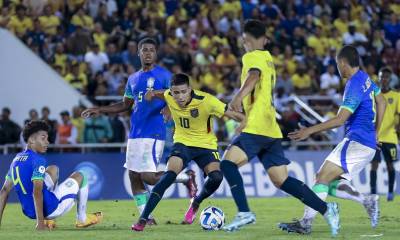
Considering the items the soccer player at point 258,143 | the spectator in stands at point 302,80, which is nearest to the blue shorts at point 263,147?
the soccer player at point 258,143

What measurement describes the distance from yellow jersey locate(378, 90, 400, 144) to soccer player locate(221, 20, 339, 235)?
7761mm

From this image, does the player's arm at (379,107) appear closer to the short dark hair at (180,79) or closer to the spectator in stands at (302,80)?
the short dark hair at (180,79)

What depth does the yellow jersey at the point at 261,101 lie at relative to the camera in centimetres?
1254

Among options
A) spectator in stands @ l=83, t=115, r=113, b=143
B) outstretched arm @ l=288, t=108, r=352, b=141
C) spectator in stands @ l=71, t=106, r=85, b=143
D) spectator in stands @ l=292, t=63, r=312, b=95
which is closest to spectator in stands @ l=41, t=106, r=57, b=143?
spectator in stands @ l=71, t=106, r=85, b=143

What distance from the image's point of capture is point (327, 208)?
489 inches

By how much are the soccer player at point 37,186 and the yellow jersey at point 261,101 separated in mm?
2467

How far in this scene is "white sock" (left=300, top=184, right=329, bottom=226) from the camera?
12711 mm

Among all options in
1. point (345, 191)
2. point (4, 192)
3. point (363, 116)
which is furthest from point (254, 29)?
point (4, 192)

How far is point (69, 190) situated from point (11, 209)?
6.36m

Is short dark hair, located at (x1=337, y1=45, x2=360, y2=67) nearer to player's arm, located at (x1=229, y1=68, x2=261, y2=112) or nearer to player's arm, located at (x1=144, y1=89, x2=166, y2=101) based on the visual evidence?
player's arm, located at (x1=229, y1=68, x2=261, y2=112)

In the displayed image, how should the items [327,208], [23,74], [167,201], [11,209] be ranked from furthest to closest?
[23,74] → [167,201] → [11,209] → [327,208]

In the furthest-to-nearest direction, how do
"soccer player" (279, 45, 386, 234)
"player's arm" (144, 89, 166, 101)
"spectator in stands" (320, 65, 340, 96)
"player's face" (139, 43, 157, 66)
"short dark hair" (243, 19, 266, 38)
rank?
"spectator in stands" (320, 65, 340, 96), "player's face" (139, 43, 157, 66), "player's arm" (144, 89, 166, 101), "soccer player" (279, 45, 386, 234), "short dark hair" (243, 19, 266, 38)

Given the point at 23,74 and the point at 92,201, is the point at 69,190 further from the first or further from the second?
the point at 23,74

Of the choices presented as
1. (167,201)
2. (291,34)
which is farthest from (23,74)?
(291,34)
